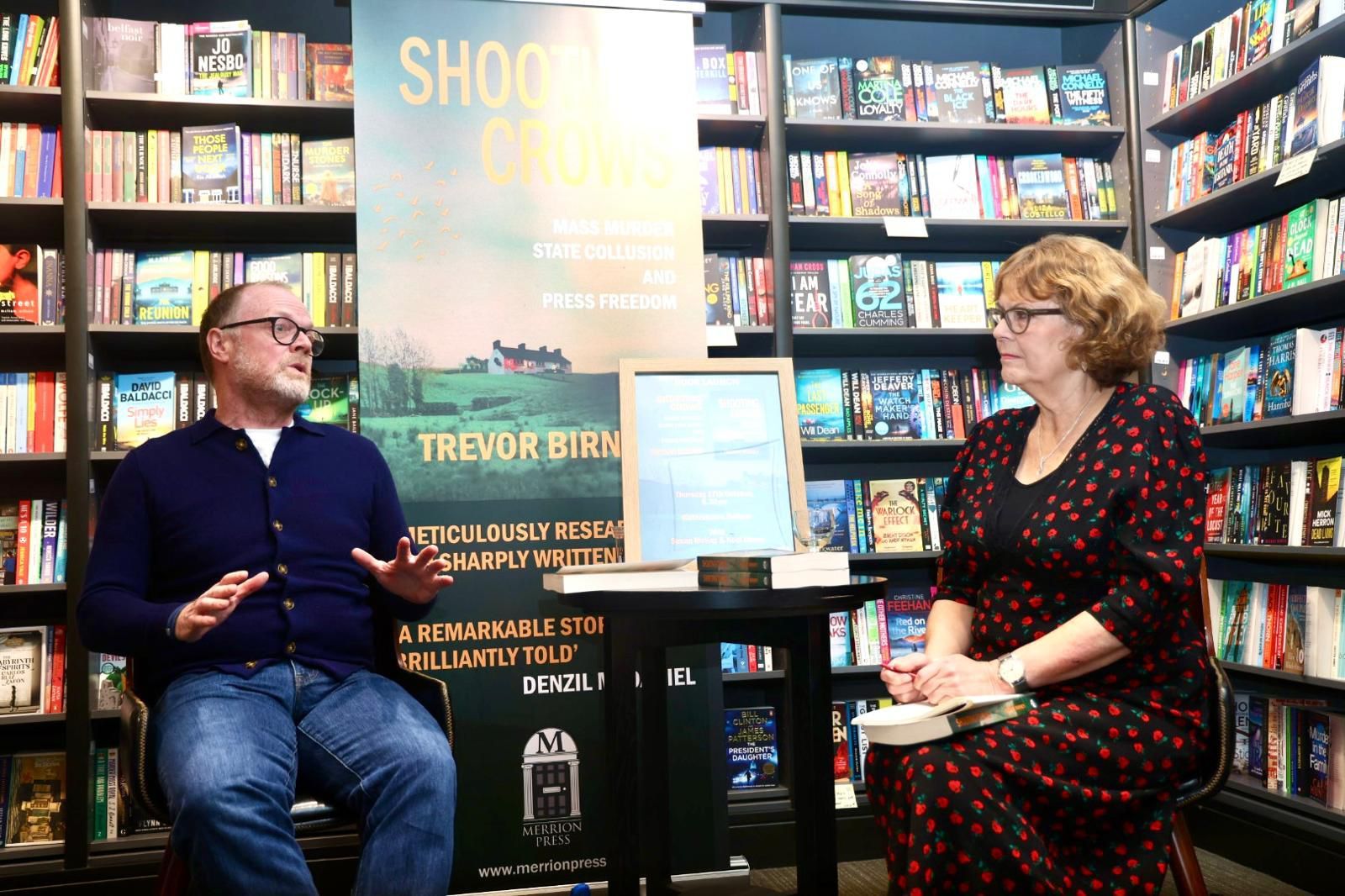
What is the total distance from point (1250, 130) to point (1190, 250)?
42 cm

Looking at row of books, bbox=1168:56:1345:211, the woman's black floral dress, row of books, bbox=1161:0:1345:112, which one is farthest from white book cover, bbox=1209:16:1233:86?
the woman's black floral dress

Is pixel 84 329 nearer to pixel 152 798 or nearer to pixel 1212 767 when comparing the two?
pixel 152 798

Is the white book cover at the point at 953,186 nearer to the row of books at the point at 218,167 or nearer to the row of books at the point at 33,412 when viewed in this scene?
the row of books at the point at 218,167

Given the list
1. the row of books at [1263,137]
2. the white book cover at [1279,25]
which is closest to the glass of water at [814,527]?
the row of books at [1263,137]

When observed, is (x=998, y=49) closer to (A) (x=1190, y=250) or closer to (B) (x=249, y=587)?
(A) (x=1190, y=250)

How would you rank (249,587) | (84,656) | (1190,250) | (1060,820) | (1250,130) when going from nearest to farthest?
(1060,820), (249,587), (84,656), (1250,130), (1190,250)

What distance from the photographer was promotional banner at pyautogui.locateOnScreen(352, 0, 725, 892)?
271 centimetres

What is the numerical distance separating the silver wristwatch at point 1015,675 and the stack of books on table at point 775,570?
316 mm

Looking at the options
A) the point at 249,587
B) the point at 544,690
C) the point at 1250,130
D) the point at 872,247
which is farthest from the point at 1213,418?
the point at 249,587

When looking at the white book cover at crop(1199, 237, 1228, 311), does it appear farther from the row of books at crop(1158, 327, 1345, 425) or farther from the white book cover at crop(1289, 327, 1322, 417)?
the white book cover at crop(1289, 327, 1322, 417)

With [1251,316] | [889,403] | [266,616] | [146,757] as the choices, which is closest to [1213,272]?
[1251,316]

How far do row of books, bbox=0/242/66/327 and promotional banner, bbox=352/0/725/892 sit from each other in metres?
0.95

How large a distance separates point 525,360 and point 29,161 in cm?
154

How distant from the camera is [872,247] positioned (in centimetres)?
369
